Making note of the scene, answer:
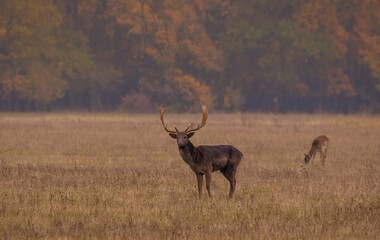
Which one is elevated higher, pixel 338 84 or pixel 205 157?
pixel 338 84

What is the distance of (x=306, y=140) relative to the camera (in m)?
33.3

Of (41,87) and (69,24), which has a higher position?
(69,24)

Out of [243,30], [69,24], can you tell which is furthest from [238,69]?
[69,24]

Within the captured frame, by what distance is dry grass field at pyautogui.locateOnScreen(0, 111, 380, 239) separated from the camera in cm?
1232

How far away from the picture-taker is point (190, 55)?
69.9 m

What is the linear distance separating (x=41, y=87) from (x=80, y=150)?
125ft

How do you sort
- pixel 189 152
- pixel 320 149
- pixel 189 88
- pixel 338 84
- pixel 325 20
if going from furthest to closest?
1. pixel 325 20
2. pixel 338 84
3. pixel 189 88
4. pixel 320 149
5. pixel 189 152

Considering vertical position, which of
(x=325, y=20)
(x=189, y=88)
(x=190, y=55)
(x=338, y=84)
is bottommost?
(x=189, y=88)

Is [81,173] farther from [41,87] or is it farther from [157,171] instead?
[41,87]

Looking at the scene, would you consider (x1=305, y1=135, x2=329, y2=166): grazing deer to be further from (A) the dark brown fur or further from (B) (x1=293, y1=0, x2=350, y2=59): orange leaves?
(B) (x1=293, y1=0, x2=350, y2=59): orange leaves

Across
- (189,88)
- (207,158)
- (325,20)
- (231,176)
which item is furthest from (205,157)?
(325,20)

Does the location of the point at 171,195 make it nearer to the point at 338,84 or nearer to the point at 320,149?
the point at 320,149

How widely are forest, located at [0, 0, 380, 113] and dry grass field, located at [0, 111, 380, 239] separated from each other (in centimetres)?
3855

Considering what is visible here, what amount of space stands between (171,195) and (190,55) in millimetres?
54630
